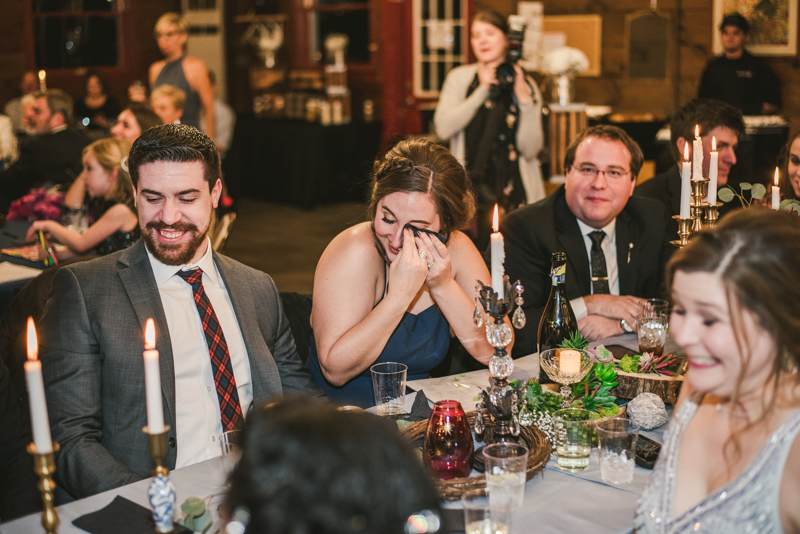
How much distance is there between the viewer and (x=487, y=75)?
4.81 meters

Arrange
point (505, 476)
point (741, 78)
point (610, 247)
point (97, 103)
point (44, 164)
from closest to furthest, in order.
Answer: point (505, 476)
point (610, 247)
point (44, 164)
point (741, 78)
point (97, 103)

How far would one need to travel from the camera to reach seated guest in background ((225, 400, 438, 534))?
728mm

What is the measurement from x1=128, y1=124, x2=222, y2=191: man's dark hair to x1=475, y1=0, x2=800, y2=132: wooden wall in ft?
20.6

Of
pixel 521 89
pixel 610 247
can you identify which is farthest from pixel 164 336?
pixel 521 89

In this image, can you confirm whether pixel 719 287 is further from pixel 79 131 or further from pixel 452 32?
pixel 452 32

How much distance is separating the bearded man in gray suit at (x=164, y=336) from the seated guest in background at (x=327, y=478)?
1.17 m

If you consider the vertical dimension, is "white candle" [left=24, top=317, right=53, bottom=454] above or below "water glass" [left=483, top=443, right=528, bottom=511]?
above

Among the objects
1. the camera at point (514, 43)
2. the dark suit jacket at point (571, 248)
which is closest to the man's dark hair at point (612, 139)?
the dark suit jacket at point (571, 248)

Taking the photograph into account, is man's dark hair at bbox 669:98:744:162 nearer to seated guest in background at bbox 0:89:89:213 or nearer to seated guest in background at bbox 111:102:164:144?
seated guest in background at bbox 111:102:164:144

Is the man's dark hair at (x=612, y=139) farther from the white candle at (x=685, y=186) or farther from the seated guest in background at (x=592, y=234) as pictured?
the white candle at (x=685, y=186)

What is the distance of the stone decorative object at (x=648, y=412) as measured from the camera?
1.82 meters

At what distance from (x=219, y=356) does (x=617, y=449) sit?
3.40 feet

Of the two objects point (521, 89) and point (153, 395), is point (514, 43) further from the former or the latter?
point (153, 395)

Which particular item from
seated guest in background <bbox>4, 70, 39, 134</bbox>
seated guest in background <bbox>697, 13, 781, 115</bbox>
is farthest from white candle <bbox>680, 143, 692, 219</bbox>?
seated guest in background <bbox>4, 70, 39, 134</bbox>
